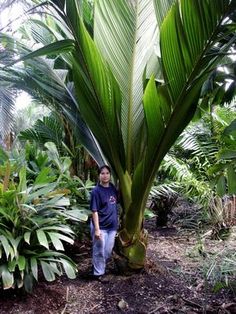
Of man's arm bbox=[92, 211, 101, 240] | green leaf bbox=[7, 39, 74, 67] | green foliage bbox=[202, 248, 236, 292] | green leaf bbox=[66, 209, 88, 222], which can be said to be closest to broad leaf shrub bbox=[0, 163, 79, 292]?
green leaf bbox=[66, 209, 88, 222]

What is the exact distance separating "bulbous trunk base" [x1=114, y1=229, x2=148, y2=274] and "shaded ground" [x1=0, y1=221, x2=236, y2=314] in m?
0.08

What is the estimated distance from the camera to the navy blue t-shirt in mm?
3240

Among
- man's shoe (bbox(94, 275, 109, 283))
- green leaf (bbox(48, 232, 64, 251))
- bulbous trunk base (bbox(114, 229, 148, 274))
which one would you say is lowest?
man's shoe (bbox(94, 275, 109, 283))

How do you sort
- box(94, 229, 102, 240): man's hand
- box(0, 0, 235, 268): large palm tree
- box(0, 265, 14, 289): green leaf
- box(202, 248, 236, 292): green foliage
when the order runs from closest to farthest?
box(0, 0, 235, 268): large palm tree, box(0, 265, 14, 289): green leaf, box(202, 248, 236, 292): green foliage, box(94, 229, 102, 240): man's hand

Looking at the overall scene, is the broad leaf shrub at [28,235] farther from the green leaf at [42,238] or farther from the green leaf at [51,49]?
the green leaf at [51,49]

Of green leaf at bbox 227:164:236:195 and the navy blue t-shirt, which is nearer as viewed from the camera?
green leaf at bbox 227:164:236:195

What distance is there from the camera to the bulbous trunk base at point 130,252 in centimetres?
320

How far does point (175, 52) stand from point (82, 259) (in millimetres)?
2408

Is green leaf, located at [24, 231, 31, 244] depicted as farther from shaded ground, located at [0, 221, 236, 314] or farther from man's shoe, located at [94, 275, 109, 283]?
man's shoe, located at [94, 275, 109, 283]

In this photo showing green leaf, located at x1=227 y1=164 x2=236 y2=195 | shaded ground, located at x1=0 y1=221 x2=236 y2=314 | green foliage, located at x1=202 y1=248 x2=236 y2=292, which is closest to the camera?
shaded ground, located at x1=0 y1=221 x2=236 y2=314

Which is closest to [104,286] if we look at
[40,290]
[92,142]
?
[40,290]

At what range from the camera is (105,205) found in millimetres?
3266

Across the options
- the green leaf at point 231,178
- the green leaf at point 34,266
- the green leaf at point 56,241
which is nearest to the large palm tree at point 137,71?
the green leaf at point 231,178

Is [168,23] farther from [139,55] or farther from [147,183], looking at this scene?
[147,183]
